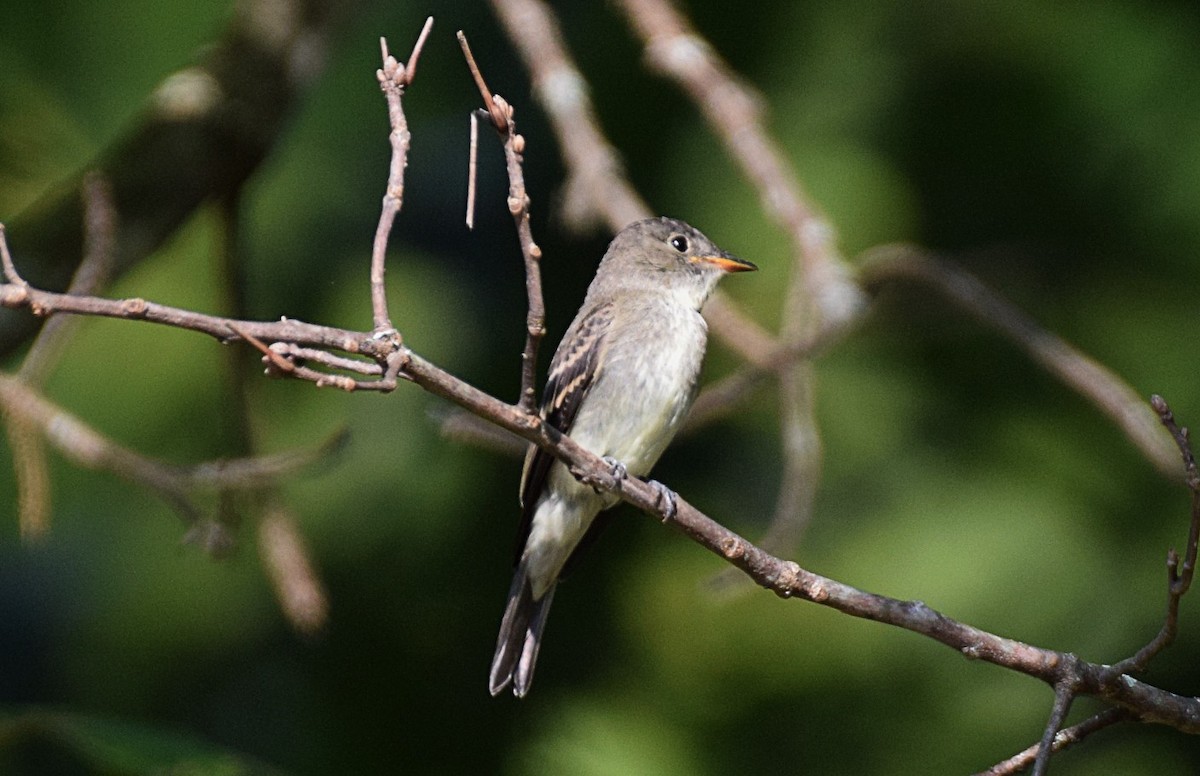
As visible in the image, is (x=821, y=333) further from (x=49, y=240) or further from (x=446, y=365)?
(x=49, y=240)

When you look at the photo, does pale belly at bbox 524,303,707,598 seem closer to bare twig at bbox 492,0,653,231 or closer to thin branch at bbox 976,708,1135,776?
bare twig at bbox 492,0,653,231

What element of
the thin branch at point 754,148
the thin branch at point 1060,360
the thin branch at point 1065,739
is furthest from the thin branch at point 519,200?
the thin branch at point 1060,360

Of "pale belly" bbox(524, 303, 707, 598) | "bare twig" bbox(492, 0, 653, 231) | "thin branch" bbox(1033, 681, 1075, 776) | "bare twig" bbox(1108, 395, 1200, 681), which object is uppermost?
"bare twig" bbox(492, 0, 653, 231)

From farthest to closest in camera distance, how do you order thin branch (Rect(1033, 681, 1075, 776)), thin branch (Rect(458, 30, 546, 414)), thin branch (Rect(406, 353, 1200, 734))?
thin branch (Rect(406, 353, 1200, 734)) → thin branch (Rect(1033, 681, 1075, 776)) → thin branch (Rect(458, 30, 546, 414))

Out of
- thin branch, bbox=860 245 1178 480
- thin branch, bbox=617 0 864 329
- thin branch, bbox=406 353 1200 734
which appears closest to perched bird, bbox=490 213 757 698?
thin branch, bbox=617 0 864 329

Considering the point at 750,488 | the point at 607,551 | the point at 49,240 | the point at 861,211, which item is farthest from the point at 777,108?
the point at 49,240

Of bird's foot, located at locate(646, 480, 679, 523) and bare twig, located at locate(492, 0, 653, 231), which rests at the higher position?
bare twig, located at locate(492, 0, 653, 231)

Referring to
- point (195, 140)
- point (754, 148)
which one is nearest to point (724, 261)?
point (754, 148)
